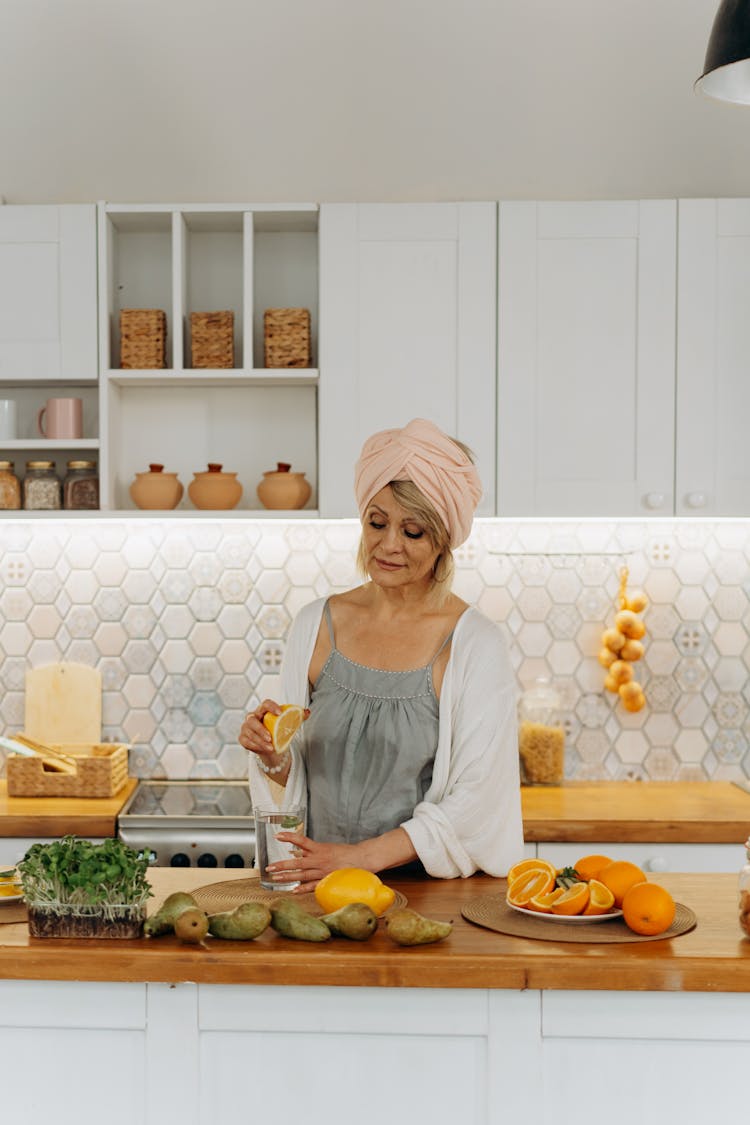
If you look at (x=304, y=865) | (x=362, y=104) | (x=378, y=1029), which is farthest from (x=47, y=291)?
(x=378, y=1029)

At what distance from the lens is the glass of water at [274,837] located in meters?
1.89

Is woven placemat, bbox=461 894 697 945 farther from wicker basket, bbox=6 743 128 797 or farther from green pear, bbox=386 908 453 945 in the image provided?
wicker basket, bbox=6 743 128 797

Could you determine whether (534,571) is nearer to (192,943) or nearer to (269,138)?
(269,138)

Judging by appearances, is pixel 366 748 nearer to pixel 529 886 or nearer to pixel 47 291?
pixel 529 886

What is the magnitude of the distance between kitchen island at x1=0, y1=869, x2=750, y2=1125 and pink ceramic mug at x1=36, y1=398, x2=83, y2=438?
206 cm

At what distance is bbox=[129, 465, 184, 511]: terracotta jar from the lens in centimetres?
346

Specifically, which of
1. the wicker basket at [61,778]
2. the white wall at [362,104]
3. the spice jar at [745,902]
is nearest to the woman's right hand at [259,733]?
the spice jar at [745,902]

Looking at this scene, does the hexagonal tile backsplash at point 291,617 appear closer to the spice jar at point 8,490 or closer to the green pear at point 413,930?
the spice jar at point 8,490

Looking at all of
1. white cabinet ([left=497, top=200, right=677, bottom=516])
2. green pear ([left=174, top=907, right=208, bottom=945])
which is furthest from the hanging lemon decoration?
green pear ([left=174, top=907, right=208, bottom=945])

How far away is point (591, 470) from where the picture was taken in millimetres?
3359

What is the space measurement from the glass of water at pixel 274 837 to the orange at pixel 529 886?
35cm

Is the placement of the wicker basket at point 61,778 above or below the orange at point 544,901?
below

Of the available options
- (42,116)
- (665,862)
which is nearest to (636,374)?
(665,862)

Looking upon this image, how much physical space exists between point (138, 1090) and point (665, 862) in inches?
71.6
